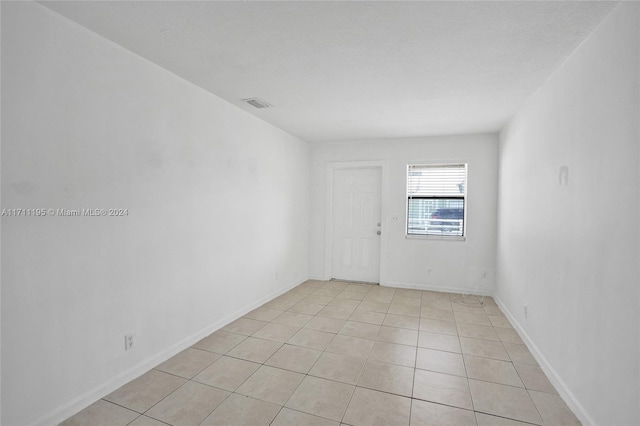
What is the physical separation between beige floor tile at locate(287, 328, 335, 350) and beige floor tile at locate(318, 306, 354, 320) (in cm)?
49

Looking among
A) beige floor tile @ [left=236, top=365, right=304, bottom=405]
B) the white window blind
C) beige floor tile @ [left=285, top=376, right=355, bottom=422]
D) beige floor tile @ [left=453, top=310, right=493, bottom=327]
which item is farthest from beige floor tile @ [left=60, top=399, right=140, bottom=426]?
the white window blind

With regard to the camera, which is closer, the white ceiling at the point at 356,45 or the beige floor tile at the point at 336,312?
the white ceiling at the point at 356,45

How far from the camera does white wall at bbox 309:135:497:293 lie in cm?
467

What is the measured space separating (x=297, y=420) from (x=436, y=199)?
392 cm

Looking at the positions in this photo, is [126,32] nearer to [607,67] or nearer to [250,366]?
[250,366]

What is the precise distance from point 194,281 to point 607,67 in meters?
3.42

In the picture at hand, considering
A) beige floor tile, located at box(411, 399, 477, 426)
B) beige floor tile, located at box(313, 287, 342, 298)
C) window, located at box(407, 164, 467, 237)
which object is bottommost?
beige floor tile, located at box(411, 399, 477, 426)

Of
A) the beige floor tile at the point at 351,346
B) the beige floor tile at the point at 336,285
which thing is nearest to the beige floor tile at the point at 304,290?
the beige floor tile at the point at 336,285

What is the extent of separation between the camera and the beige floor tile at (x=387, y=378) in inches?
90.3

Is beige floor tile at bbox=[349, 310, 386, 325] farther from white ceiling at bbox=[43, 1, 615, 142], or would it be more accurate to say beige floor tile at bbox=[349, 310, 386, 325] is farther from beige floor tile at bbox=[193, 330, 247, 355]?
white ceiling at bbox=[43, 1, 615, 142]

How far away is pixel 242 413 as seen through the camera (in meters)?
2.01

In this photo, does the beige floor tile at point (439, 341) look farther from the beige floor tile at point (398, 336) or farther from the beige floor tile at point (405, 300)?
the beige floor tile at point (405, 300)

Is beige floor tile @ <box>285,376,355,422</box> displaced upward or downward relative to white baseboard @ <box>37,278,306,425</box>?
downward

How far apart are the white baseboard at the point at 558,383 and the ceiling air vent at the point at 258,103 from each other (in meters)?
3.50
